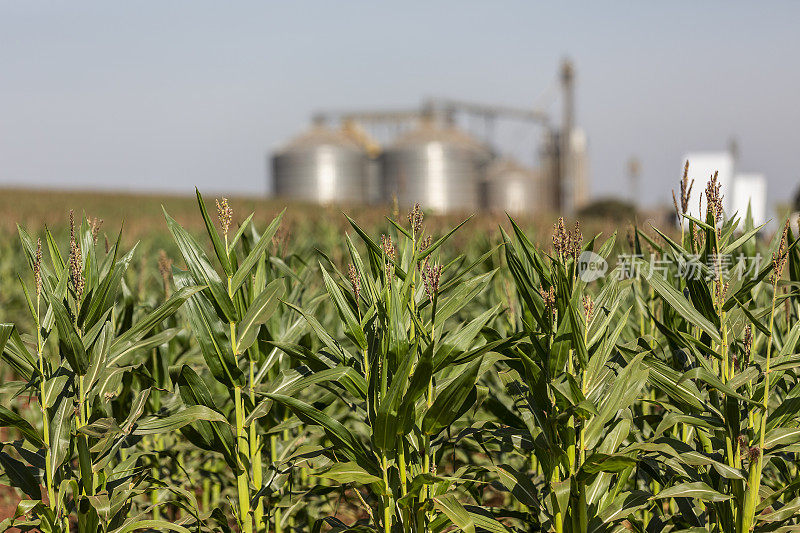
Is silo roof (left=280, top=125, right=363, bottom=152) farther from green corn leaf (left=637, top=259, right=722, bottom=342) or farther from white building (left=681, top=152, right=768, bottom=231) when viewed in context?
green corn leaf (left=637, top=259, right=722, bottom=342)

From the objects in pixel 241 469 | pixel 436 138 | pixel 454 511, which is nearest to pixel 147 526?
pixel 241 469

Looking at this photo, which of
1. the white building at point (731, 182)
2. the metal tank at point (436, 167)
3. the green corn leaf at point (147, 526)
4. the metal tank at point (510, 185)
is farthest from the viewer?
the metal tank at point (510, 185)

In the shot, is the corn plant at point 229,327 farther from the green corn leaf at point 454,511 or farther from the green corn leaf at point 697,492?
the green corn leaf at point 697,492

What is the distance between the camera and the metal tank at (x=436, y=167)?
1348 inches

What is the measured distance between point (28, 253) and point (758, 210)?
60.3ft

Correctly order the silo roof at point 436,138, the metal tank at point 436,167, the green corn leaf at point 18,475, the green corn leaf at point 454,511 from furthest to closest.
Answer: the silo roof at point 436,138 → the metal tank at point 436,167 → the green corn leaf at point 18,475 → the green corn leaf at point 454,511

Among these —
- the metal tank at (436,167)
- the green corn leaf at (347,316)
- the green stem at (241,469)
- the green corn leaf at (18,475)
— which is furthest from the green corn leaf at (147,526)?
the metal tank at (436,167)

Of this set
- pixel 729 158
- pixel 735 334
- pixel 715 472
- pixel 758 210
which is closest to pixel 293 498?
pixel 715 472

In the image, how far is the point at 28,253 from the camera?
8.01 ft

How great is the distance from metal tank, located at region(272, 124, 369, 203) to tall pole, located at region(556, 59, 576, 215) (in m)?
10.4

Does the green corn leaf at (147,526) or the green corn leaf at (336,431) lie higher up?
the green corn leaf at (336,431)

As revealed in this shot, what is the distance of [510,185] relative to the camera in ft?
119

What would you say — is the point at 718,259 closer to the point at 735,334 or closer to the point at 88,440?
the point at 735,334

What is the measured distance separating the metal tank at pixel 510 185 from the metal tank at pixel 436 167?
64 cm
